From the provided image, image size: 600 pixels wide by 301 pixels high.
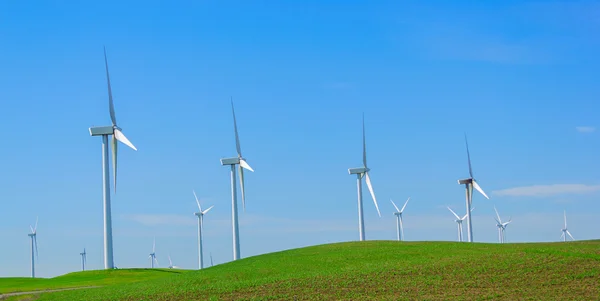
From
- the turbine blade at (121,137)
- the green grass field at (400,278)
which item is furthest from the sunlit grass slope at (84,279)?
the turbine blade at (121,137)

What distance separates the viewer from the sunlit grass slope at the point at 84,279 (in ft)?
248

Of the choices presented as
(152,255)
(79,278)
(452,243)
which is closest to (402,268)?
(452,243)

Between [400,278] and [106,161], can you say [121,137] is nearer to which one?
[106,161]

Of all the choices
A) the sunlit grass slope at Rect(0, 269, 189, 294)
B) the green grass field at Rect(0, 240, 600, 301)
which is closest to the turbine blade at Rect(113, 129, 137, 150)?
the sunlit grass slope at Rect(0, 269, 189, 294)

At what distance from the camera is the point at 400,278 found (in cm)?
5566

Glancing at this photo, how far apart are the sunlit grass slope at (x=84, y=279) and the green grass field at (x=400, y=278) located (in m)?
2.06

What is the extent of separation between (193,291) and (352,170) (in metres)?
67.9

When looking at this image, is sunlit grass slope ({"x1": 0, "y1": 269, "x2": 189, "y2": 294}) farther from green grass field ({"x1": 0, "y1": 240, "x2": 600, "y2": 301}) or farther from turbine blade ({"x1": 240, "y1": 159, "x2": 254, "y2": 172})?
turbine blade ({"x1": 240, "y1": 159, "x2": 254, "y2": 172})

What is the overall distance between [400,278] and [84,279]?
38.1 metres

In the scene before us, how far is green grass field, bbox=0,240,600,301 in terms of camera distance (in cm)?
4897

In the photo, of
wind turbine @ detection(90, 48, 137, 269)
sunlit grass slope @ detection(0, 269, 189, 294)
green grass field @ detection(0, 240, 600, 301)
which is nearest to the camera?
green grass field @ detection(0, 240, 600, 301)

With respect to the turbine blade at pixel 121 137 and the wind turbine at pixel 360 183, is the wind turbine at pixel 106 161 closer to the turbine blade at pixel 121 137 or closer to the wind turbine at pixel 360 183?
the turbine blade at pixel 121 137

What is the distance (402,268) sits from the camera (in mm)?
60188

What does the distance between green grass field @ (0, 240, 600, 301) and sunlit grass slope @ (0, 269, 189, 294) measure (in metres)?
2.06
